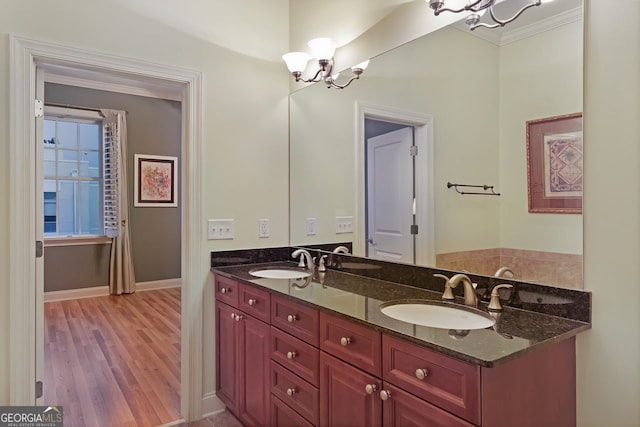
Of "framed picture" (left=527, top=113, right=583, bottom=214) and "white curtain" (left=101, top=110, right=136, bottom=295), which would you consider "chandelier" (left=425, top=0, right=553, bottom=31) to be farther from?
"white curtain" (left=101, top=110, right=136, bottom=295)

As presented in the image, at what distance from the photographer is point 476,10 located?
1630mm

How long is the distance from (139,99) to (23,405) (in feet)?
15.1

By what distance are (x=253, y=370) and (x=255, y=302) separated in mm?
359

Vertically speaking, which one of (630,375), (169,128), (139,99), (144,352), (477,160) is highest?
(139,99)

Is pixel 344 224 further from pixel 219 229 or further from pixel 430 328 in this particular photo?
pixel 430 328

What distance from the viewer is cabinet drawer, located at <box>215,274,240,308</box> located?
7.33 ft

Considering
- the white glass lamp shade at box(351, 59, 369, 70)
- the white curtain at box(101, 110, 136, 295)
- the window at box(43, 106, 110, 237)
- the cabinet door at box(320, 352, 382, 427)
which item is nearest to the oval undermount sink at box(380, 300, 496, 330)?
the cabinet door at box(320, 352, 382, 427)

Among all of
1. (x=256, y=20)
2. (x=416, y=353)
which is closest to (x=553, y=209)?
(x=416, y=353)

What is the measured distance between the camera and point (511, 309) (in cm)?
151

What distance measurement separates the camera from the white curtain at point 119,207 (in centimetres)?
533

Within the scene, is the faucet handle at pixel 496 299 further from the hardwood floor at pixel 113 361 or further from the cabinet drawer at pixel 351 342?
the hardwood floor at pixel 113 361

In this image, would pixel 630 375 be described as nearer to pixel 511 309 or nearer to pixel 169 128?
pixel 511 309

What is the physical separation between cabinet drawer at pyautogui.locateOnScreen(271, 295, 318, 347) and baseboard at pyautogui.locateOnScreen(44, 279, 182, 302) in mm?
4480

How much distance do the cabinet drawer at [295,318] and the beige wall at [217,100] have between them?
0.76m
